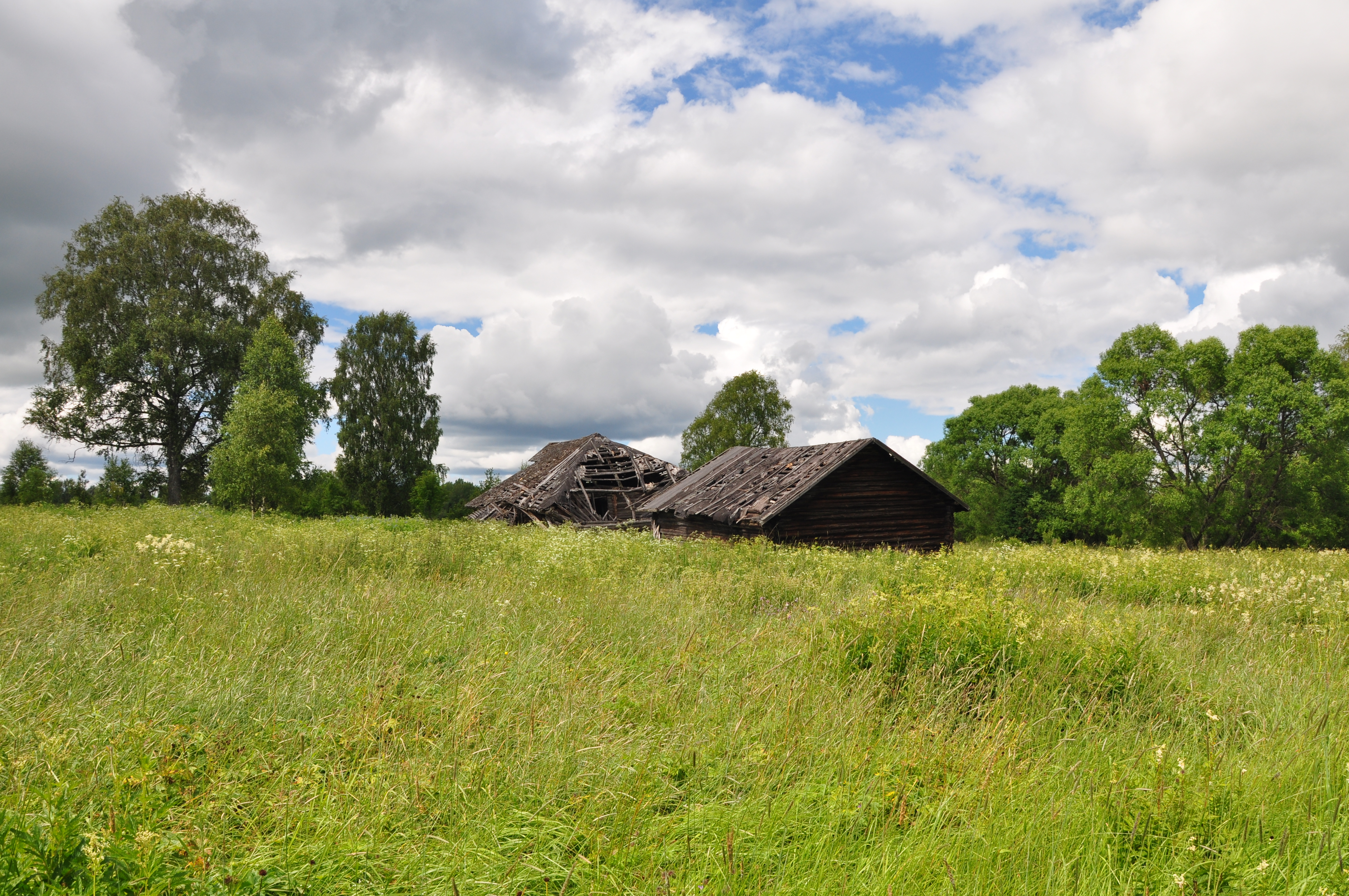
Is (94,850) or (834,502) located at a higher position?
(834,502)

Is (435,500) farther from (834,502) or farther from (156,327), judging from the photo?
(834,502)

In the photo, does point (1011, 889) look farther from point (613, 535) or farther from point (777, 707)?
point (613, 535)

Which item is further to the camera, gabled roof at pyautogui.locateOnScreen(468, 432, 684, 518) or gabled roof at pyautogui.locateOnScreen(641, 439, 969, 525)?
gabled roof at pyautogui.locateOnScreen(468, 432, 684, 518)

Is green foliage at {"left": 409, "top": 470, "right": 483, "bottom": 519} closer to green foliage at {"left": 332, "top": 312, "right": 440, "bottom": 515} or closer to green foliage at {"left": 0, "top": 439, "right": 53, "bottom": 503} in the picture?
green foliage at {"left": 332, "top": 312, "right": 440, "bottom": 515}

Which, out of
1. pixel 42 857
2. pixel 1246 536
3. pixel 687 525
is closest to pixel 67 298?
pixel 687 525

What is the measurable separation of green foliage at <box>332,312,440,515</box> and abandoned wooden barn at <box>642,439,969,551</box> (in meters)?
23.9

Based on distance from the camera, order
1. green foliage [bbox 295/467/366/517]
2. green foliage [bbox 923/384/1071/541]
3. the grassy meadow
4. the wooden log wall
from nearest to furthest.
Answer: the grassy meadow
the wooden log wall
green foliage [bbox 295/467/366/517]
green foliage [bbox 923/384/1071/541]

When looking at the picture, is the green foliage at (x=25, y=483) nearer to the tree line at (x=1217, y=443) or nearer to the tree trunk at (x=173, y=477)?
the tree trunk at (x=173, y=477)

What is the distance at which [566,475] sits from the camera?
31.8 metres

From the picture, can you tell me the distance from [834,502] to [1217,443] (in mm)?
18036

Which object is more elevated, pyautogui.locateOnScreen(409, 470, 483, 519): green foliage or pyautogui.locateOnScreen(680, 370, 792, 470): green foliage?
pyautogui.locateOnScreen(680, 370, 792, 470): green foliage

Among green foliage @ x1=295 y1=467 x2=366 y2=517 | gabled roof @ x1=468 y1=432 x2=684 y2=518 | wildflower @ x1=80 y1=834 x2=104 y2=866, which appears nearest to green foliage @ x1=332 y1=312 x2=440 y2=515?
green foliage @ x1=295 y1=467 x2=366 y2=517

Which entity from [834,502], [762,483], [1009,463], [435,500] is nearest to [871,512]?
[834,502]

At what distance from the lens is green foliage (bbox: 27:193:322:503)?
3145cm
